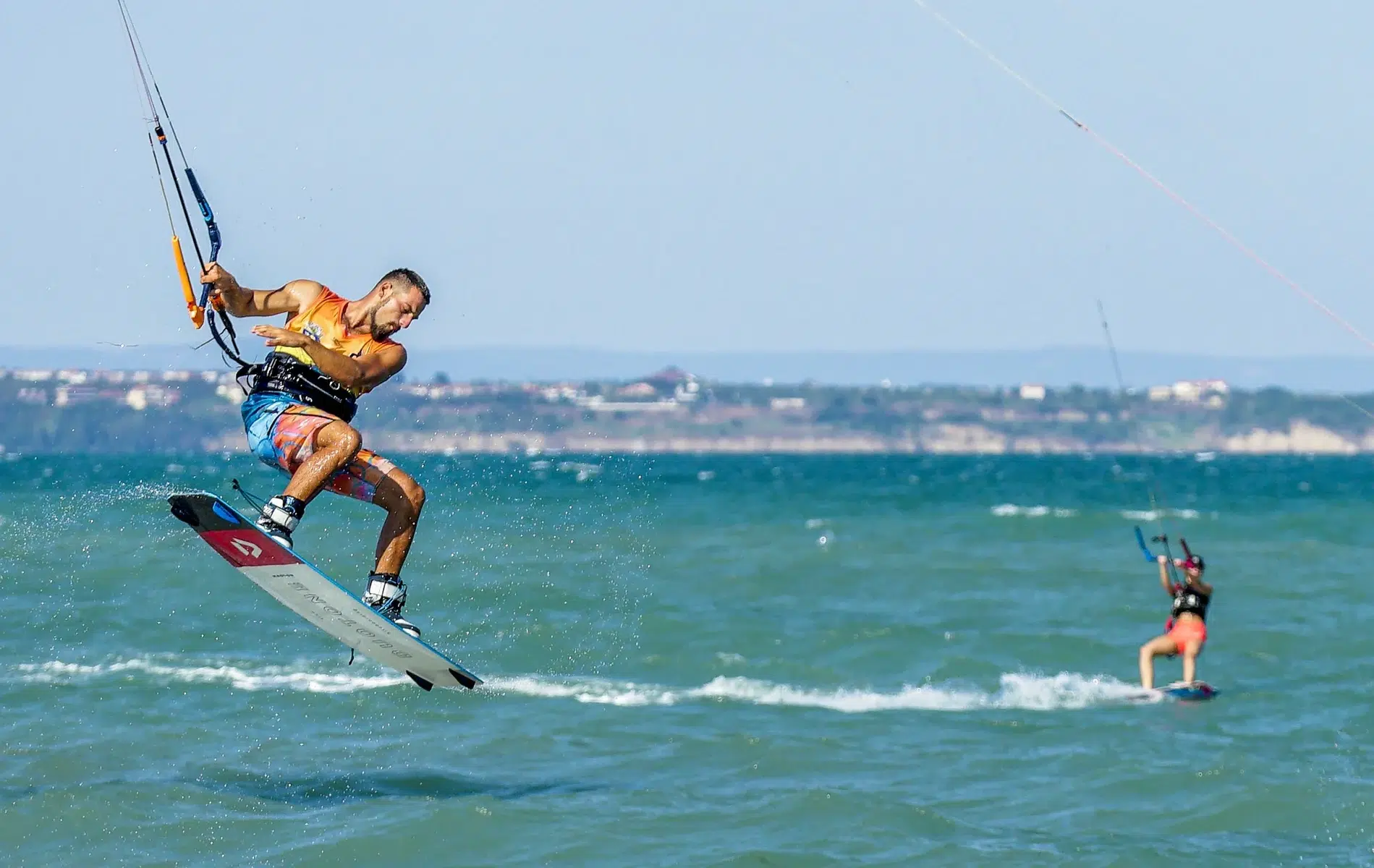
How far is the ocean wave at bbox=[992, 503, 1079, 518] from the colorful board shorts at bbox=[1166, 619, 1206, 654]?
33.0 m

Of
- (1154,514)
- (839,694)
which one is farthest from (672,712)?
(1154,514)

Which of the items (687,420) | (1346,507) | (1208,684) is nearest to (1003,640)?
(1208,684)

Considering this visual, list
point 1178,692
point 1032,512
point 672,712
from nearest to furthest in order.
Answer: point 672,712
point 1178,692
point 1032,512

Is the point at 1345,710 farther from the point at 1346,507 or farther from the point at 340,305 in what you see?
the point at 1346,507

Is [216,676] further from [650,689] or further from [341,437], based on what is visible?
[341,437]

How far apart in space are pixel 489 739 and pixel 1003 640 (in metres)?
10.8

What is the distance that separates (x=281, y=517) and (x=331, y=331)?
1167mm

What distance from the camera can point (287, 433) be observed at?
1055 centimetres

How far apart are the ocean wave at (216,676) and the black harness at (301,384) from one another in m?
10.3

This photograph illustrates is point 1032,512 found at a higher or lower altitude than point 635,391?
lower

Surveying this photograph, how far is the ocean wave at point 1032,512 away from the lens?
55000mm

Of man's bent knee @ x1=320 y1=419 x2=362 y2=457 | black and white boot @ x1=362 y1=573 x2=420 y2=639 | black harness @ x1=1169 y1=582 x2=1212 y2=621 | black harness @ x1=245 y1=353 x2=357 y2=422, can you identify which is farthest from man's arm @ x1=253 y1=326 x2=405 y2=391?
black harness @ x1=1169 y1=582 x2=1212 y2=621

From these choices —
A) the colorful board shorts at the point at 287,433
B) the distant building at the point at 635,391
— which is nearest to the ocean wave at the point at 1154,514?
the colorful board shorts at the point at 287,433

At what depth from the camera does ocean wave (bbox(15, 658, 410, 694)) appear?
821 inches
